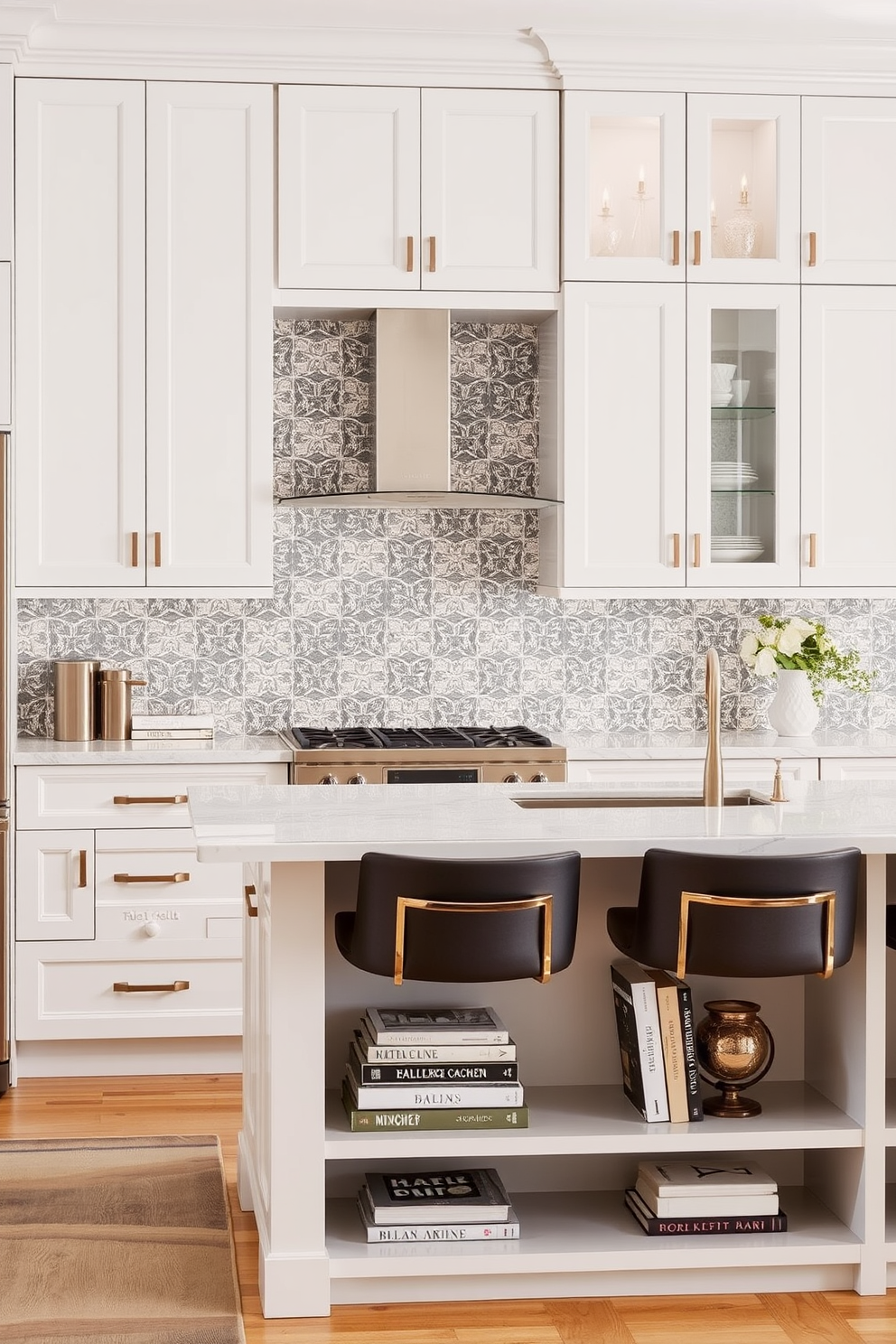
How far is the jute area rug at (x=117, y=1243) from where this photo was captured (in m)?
2.53

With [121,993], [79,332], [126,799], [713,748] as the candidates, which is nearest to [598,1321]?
[713,748]

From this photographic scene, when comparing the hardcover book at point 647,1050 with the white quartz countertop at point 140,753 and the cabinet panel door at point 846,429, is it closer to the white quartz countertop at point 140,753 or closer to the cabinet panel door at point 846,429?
the white quartz countertop at point 140,753

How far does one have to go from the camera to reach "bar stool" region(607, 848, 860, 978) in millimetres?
2447

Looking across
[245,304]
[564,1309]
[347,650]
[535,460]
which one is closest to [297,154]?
[245,304]

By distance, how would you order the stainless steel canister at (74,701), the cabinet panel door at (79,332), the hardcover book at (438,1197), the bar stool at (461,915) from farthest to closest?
the stainless steel canister at (74,701)
the cabinet panel door at (79,332)
the hardcover book at (438,1197)
the bar stool at (461,915)

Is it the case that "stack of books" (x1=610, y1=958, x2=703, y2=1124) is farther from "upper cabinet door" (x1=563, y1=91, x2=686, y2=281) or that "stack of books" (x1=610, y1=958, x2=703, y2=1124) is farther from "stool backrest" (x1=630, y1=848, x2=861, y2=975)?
"upper cabinet door" (x1=563, y1=91, x2=686, y2=281)

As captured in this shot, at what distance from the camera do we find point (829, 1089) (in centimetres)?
284

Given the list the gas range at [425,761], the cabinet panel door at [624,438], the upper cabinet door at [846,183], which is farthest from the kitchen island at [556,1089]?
the upper cabinet door at [846,183]

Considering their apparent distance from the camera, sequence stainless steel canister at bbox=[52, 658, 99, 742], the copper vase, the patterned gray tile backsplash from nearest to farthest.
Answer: the copper vase
stainless steel canister at bbox=[52, 658, 99, 742]
the patterned gray tile backsplash

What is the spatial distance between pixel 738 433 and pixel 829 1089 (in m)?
2.29

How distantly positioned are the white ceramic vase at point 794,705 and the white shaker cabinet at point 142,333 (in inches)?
66.5

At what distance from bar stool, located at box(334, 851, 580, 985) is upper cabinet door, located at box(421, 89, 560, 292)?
96.7 inches

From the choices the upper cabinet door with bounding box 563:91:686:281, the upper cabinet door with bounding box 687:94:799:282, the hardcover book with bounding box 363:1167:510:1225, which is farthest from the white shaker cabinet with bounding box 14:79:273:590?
the hardcover book with bounding box 363:1167:510:1225

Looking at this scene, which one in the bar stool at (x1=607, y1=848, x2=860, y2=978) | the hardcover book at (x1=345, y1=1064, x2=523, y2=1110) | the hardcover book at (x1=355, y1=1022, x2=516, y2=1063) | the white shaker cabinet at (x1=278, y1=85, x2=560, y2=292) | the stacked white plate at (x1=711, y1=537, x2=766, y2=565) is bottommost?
the hardcover book at (x1=345, y1=1064, x2=523, y2=1110)
